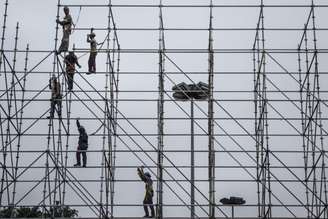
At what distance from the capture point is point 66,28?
2522cm

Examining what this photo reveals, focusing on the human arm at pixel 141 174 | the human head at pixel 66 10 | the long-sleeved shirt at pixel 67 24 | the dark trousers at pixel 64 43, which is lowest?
the human arm at pixel 141 174

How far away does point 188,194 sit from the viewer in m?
24.0

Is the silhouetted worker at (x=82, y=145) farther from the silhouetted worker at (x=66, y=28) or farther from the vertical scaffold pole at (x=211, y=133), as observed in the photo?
the vertical scaffold pole at (x=211, y=133)

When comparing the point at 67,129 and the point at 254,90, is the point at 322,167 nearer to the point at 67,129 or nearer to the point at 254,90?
the point at 254,90

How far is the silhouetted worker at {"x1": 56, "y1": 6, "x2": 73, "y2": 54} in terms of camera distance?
24.8 meters

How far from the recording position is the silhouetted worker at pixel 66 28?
81.2 ft

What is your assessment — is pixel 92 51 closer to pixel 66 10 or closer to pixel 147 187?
pixel 66 10

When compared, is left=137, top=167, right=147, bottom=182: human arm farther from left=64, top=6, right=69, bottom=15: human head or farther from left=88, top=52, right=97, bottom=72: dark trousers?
left=64, top=6, right=69, bottom=15: human head

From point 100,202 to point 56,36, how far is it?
4223 millimetres

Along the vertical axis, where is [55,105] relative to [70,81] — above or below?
below

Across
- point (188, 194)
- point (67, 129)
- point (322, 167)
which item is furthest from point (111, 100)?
point (322, 167)

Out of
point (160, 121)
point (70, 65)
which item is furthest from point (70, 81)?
point (160, 121)

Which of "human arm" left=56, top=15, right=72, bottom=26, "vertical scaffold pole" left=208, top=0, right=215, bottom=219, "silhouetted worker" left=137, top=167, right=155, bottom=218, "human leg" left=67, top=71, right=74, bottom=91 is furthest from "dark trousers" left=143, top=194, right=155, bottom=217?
"human arm" left=56, top=15, right=72, bottom=26

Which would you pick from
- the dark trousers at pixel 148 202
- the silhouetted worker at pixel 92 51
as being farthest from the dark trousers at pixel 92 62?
the dark trousers at pixel 148 202
